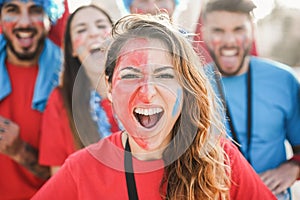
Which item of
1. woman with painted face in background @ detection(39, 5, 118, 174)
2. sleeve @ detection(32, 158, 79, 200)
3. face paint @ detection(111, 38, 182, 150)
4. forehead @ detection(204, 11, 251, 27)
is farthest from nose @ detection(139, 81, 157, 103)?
forehead @ detection(204, 11, 251, 27)

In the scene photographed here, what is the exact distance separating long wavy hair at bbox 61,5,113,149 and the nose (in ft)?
1.44

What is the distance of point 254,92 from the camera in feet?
9.27

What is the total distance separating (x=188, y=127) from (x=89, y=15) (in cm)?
115

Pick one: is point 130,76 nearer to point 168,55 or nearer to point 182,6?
point 168,55

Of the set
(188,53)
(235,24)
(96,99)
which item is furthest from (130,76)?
(235,24)

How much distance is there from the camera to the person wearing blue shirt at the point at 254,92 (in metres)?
2.78

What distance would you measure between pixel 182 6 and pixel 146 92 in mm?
1480

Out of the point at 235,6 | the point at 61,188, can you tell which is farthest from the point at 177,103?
the point at 235,6

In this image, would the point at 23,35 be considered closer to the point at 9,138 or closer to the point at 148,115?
the point at 9,138

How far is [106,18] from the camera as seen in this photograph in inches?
115

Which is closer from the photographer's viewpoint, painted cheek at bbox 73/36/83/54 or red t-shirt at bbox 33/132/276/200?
red t-shirt at bbox 33/132/276/200

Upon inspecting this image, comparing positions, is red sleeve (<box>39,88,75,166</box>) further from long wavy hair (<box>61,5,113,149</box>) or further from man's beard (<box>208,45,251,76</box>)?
man's beard (<box>208,45,251,76</box>)

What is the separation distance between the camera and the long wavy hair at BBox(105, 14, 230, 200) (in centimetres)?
191

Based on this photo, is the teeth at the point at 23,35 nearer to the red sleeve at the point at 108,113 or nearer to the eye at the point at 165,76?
the red sleeve at the point at 108,113
